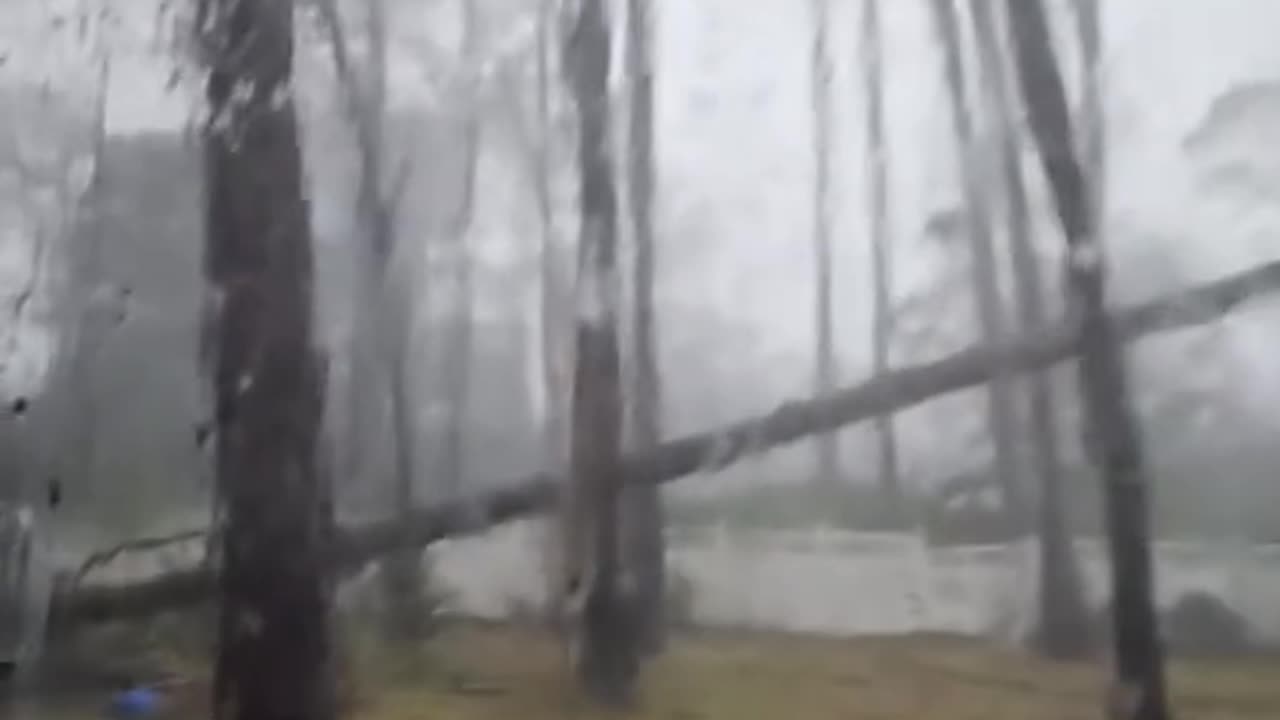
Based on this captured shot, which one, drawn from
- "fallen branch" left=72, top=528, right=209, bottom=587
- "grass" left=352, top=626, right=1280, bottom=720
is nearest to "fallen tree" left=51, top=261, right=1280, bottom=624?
"fallen branch" left=72, top=528, right=209, bottom=587

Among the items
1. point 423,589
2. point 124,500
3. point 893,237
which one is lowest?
point 423,589

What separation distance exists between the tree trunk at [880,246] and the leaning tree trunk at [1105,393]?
19 cm

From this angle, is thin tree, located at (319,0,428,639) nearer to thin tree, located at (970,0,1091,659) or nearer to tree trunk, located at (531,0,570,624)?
tree trunk, located at (531,0,570,624)

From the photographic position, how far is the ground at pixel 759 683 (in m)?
2.11

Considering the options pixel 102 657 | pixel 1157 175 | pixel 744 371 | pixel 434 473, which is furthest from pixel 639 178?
pixel 102 657

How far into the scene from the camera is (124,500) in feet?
7.17

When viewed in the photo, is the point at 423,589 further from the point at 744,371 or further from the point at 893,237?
the point at 893,237

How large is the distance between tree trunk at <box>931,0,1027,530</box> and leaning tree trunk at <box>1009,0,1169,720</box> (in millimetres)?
84

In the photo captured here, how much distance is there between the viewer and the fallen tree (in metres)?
2.19

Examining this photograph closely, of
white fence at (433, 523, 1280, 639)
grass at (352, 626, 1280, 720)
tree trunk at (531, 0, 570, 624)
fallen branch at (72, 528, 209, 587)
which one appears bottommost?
grass at (352, 626, 1280, 720)

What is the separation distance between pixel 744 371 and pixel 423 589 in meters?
0.50

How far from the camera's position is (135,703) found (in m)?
2.13

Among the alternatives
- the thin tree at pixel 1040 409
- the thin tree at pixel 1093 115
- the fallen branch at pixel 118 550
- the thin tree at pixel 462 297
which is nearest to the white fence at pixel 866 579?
the thin tree at pixel 1040 409

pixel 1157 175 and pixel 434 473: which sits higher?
pixel 1157 175
